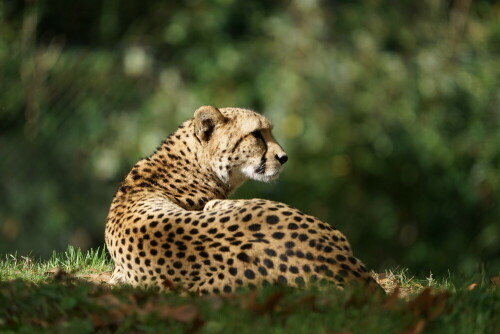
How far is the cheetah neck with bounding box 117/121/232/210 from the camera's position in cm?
427

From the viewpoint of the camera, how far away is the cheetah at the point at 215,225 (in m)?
3.37

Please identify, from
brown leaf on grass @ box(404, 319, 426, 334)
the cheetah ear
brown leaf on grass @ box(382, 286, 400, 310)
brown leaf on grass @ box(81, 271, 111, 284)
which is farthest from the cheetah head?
brown leaf on grass @ box(404, 319, 426, 334)

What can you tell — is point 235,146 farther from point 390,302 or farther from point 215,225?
point 390,302

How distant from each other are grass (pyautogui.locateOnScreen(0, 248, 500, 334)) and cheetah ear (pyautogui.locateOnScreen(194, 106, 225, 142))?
1255 millimetres

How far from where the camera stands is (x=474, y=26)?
876 cm

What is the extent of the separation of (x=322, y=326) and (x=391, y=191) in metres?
5.14

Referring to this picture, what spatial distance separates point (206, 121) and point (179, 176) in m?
0.29

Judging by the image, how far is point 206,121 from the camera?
4426 millimetres

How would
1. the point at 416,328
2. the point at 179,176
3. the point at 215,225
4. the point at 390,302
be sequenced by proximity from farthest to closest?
1. the point at 179,176
2. the point at 215,225
3. the point at 390,302
4. the point at 416,328

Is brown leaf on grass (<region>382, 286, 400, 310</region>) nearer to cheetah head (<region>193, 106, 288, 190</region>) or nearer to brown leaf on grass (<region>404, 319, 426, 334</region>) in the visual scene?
brown leaf on grass (<region>404, 319, 426, 334</region>)

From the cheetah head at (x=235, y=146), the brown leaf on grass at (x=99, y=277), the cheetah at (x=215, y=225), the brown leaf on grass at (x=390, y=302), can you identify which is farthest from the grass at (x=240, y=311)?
the cheetah head at (x=235, y=146)

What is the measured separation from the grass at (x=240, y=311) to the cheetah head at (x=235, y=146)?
122 centimetres

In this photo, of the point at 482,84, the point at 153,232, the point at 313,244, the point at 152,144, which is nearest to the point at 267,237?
the point at 313,244

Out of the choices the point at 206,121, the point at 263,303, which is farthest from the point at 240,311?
the point at 206,121
